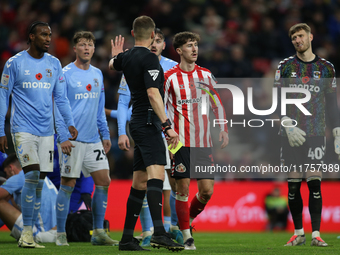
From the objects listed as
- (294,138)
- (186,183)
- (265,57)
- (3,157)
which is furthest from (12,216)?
(265,57)

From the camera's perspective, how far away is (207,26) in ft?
48.9

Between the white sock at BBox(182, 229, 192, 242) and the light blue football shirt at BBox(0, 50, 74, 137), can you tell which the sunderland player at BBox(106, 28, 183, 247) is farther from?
the light blue football shirt at BBox(0, 50, 74, 137)

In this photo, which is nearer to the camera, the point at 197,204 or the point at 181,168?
the point at 181,168

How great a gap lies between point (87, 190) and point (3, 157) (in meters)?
1.45

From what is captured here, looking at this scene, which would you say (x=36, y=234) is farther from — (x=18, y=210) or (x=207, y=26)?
(x=207, y=26)

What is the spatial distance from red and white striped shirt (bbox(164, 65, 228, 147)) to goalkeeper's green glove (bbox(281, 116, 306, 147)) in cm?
87

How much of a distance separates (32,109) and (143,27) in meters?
1.83

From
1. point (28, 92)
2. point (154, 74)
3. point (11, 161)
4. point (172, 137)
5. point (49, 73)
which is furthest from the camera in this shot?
point (11, 161)

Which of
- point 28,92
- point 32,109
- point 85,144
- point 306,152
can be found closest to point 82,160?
point 85,144

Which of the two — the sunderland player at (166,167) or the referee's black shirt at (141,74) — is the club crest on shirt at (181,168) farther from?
the referee's black shirt at (141,74)

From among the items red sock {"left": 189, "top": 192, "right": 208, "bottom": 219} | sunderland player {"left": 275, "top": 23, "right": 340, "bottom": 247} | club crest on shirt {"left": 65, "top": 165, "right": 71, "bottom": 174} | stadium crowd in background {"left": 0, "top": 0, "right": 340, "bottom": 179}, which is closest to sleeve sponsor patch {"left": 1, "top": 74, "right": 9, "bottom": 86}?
club crest on shirt {"left": 65, "top": 165, "right": 71, "bottom": 174}

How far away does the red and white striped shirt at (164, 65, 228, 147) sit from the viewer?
6020mm

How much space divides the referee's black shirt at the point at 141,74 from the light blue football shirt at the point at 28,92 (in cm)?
135

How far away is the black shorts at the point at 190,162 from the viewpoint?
5.73 meters
